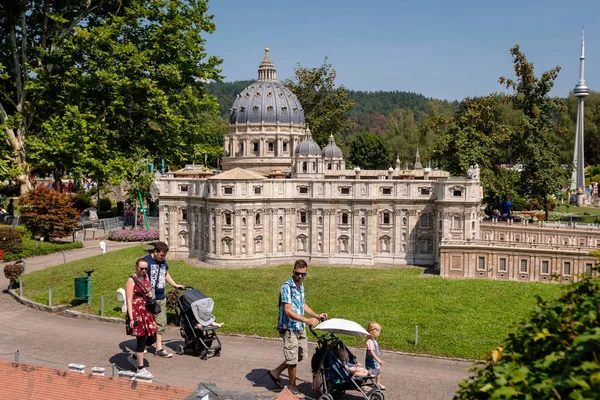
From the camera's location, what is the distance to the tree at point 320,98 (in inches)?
3728

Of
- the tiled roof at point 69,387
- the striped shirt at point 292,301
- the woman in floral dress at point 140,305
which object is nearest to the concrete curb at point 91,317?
the woman in floral dress at point 140,305

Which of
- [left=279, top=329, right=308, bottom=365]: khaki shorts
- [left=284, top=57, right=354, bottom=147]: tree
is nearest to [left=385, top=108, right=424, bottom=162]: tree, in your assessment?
[left=284, top=57, right=354, bottom=147]: tree

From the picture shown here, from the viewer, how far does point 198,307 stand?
19703 mm

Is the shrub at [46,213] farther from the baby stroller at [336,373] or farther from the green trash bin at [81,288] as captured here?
the baby stroller at [336,373]

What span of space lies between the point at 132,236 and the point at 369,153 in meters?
66.4

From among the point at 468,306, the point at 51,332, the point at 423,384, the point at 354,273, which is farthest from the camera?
the point at 354,273

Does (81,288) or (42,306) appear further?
(81,288)

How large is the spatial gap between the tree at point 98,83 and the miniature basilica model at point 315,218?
613 centimetres

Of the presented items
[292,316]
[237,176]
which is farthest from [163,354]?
[237,176]

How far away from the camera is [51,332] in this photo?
2466cm

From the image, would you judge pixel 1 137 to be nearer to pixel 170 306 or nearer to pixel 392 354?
pixel 170 306

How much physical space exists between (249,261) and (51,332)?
2465cm

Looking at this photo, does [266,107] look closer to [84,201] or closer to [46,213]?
[84,201]

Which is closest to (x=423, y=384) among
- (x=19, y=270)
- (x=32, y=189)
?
(x=19, y=270)
